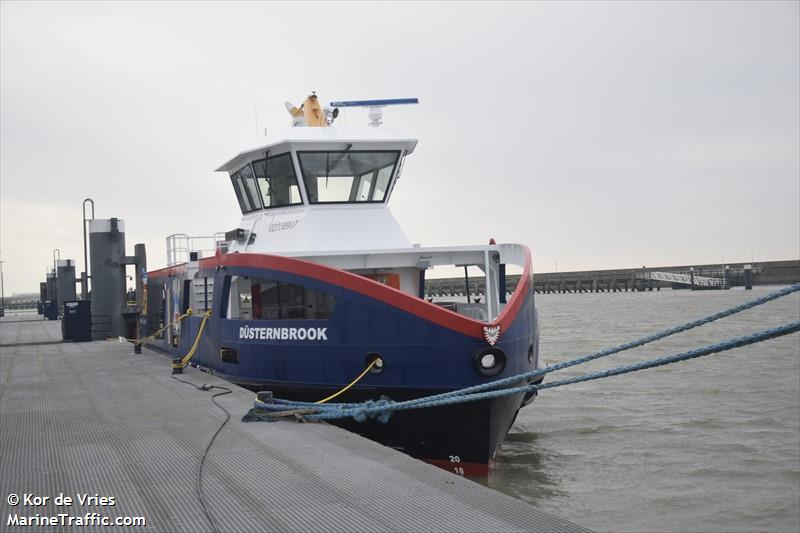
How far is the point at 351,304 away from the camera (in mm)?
8875

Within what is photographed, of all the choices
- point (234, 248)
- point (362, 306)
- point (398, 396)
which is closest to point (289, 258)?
point (362, 306)

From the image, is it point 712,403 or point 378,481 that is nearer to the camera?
point 378,481

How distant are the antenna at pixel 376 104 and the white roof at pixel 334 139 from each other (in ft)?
1.64

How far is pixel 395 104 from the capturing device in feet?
44.9

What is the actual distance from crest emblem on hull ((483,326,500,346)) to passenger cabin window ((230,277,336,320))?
6.49 ft

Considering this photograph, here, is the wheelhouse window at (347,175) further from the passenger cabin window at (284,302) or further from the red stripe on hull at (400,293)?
the red stripe on hull at (400,293)

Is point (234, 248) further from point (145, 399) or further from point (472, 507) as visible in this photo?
point (472, 507)

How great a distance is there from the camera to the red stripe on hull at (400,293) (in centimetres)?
841

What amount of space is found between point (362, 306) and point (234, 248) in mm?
5349

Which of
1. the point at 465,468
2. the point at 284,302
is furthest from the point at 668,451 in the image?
the point at 284,302

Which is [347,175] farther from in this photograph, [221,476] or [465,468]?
[221,476]

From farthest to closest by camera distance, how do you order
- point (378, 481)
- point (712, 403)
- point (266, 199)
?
1. point (712, 403)
2. point (266, 199)
3. point (378, 481)

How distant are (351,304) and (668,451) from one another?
7085 mm

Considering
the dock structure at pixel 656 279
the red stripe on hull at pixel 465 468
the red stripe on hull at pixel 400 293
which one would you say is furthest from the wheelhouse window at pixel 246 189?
the dock structure at pixel 656 279
